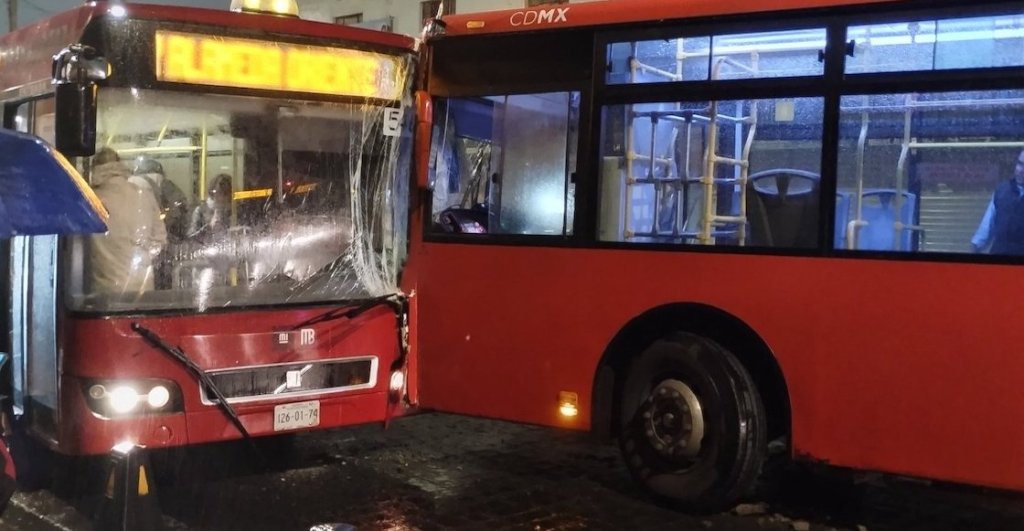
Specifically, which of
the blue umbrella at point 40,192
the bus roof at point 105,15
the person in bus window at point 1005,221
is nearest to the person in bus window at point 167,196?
the bus roof at point 105,15

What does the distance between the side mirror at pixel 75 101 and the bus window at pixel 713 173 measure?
3029mm

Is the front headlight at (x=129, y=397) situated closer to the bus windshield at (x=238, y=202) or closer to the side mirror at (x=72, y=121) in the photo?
the bus windshield at (x=238, y=202)

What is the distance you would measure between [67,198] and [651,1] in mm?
3637

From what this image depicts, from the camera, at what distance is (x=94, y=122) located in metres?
5.44

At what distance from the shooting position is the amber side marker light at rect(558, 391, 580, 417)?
6.42 metres

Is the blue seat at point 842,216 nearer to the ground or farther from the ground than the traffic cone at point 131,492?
farther from the ground

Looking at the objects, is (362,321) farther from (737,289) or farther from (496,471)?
(737,289)

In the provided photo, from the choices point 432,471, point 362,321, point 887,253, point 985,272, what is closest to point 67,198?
point 362,321

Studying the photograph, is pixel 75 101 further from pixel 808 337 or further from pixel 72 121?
pixel 808 337

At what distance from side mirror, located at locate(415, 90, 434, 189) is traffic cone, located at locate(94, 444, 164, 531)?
2.72 meters

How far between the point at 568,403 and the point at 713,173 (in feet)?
5.67

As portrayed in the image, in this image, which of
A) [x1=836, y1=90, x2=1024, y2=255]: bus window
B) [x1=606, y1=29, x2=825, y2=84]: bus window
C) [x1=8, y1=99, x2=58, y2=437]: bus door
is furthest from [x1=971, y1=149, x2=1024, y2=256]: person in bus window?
[x1=8, y1=99, x2=58, y2=437]: bus door

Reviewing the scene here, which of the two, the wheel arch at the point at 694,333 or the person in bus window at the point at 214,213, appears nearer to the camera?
the wheel arch at the point at 694,333

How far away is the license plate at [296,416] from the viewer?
6.20 metres
